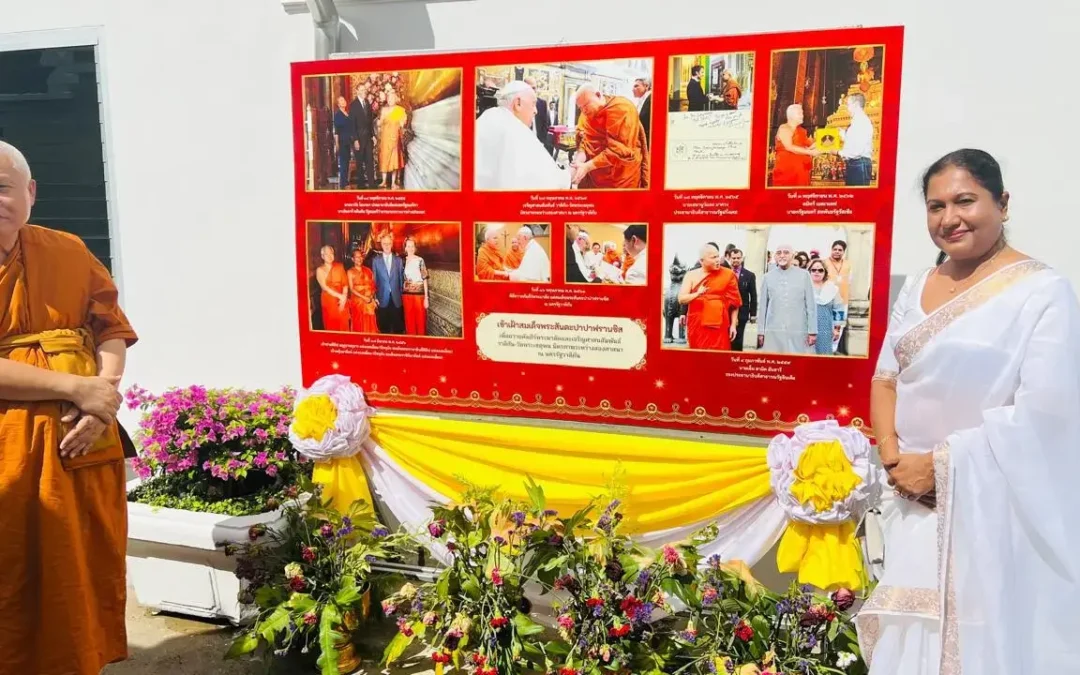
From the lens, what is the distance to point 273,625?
8.29ft

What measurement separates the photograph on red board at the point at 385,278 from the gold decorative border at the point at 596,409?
253 millimetres

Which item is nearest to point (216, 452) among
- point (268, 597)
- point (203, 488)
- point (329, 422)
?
point (203, 488)

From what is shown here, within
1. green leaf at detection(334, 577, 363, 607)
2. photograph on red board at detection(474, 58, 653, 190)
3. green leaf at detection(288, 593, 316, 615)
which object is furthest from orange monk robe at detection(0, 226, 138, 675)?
photograph on red board at detection(474, 58, 653, 190)

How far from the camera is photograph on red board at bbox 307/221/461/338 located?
291 cm

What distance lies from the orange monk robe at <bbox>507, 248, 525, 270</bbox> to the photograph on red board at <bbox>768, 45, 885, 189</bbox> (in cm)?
93

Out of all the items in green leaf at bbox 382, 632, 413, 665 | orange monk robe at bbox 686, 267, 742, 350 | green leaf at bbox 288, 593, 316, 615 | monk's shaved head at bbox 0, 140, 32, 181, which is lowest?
green leaf at bbox 382, 632, 413, 665

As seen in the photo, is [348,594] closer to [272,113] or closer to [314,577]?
[314,577]

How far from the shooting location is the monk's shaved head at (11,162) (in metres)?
2.05

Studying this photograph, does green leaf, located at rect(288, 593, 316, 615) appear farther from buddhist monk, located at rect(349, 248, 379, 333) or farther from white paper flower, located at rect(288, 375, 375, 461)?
buddhist monk, located at rect(349, 248, 379, 333)

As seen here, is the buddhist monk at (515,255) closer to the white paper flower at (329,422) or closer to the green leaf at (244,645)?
the white paper flower at (329,422)

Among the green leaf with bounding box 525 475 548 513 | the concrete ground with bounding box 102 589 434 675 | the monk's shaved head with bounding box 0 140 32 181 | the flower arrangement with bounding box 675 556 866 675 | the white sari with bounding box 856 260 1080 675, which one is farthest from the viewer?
the concrete ground with bounding box 102 589 434 675

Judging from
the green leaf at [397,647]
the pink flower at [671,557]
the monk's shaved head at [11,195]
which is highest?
the monk's shaved head at [11,195]

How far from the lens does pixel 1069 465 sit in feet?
5.98

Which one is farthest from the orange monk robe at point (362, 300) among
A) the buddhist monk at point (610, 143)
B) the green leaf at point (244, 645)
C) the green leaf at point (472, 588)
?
the green leaf at point (244, 645)
